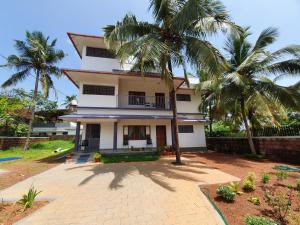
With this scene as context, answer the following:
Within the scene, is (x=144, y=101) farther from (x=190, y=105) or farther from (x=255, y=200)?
(x=255, y=200)

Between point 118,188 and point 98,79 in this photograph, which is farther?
point 98,79

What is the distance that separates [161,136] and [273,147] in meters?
8.84

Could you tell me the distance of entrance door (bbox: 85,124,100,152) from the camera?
14.4m

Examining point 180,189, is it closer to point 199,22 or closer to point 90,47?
point 199,22

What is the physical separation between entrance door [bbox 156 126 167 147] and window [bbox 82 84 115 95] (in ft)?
18.3

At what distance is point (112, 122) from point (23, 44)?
13.9 meters

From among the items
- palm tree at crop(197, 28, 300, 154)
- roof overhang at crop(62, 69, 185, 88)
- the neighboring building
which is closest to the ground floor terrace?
roof overhang at crop(62, 69, 185, 88)

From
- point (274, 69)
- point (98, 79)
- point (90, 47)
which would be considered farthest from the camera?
→ point (90, 47)

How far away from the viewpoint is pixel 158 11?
9.85m

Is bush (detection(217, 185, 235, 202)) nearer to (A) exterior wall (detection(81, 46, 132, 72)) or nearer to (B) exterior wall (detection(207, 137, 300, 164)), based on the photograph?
(B) exterior wall (detection(207, 137, 300, 164))

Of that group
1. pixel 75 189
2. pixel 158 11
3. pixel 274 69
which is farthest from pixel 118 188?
pixel 274 69

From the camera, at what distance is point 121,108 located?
47.1ft

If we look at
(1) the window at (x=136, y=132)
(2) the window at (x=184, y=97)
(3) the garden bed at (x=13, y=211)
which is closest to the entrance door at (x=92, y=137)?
(1) the window at (x=136, y=132)

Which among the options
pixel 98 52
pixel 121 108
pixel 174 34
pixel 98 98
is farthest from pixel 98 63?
pixel 174 34
